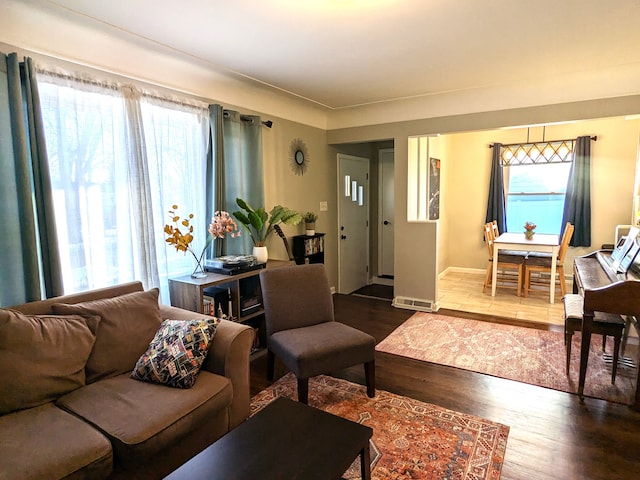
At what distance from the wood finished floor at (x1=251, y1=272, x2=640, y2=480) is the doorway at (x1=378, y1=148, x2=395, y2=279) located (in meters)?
3.00

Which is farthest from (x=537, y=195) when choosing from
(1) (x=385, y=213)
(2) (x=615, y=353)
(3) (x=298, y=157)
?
(3) (x=298, y=157)

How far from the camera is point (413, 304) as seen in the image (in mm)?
4691

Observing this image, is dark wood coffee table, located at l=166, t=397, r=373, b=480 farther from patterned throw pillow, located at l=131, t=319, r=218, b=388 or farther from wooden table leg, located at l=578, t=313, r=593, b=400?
wooden table leg, located at l=578, t=313, r=593, b=400

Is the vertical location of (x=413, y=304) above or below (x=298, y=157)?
below

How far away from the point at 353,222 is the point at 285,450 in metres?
4.41

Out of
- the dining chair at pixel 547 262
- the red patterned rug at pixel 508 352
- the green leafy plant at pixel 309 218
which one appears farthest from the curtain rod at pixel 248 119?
the dining chair at pixel 547 262

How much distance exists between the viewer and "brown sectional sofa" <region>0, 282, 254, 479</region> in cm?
146

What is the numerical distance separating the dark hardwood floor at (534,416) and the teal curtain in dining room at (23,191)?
1647mm

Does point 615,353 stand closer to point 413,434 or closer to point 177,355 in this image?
point 413,434

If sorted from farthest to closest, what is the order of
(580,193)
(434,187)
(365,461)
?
(580,193), (434,187), (365,461)

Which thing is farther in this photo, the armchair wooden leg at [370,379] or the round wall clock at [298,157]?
the round wall clock at [298,157]

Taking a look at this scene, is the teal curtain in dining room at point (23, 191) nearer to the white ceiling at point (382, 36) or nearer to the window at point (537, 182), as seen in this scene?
the white ceiling at point (382, 36)

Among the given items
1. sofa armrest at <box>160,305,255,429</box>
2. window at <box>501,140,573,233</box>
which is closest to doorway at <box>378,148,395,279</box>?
window at <box>501,140,573,233</box>

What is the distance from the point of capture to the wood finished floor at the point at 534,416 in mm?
1906
